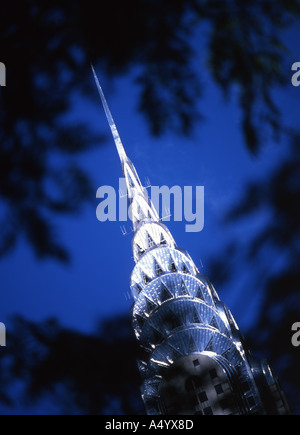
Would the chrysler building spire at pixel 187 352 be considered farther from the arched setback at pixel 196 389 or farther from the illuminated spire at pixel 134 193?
the illuminated spire at pixel 134 193

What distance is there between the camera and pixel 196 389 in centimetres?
3462

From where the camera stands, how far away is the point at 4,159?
39.1ft

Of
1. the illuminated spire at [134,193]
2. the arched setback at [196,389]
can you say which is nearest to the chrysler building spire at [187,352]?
the arched setback at [196,389]

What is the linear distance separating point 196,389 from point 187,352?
364cm

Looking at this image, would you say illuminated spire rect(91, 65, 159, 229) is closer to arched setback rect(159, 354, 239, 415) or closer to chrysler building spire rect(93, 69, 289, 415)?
chrysler building spire rect(93, 69, 289, 415)

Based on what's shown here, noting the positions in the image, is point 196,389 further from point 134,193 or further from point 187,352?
point 134,193

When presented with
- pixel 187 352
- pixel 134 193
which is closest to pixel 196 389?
pixel 187 352

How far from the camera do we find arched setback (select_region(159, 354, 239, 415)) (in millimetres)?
33844

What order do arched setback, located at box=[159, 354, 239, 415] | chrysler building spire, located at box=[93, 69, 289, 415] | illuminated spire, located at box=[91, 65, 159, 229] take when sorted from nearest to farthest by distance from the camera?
arched setback, located at box=[159, 354, 239, 415], chrysler building spire, located at box=[93, 69, 289, 415], illuminated spire, located at box=[91, 65, 159, 229]

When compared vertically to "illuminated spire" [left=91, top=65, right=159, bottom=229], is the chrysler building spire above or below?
below

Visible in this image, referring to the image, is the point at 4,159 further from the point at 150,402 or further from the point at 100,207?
the point at 150,402

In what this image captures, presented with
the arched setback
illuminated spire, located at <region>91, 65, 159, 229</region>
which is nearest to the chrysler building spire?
the arched setback
